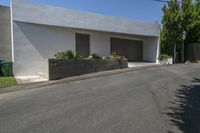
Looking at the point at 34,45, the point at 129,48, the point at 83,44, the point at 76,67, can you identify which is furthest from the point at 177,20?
the point at 34,45

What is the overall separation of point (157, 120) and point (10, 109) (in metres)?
4.05

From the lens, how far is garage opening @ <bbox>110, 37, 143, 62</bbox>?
19.4m

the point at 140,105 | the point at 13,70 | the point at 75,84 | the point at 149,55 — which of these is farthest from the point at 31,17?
the point at 149,55

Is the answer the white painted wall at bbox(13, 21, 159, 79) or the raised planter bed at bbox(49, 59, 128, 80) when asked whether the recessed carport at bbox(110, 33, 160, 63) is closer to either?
the white painted wall at bbox(13, 21, 159, 79)

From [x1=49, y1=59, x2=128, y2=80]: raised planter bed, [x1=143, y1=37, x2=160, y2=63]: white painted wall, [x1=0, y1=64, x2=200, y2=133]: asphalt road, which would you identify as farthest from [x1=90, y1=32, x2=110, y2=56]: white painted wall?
[x1=0, y1=64, x2=200, y2=133]: asphalt road

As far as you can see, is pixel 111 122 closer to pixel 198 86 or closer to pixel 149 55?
pixel 198 86

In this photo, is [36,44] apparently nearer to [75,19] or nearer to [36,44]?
[36,44]

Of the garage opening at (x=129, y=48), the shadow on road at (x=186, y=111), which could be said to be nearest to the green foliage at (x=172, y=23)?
the garage opening at (x=129, y=48)


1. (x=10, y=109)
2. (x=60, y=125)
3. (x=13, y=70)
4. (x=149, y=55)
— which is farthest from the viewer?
(x=149, y=55)

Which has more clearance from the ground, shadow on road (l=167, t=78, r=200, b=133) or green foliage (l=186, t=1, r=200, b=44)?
green foliage (l=186, t=1, r=200, b=44)

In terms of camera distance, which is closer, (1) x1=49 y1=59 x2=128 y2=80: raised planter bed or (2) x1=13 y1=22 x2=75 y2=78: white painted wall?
(1) x1=49 y1=59 x2=128 y2=80: raised planter bed

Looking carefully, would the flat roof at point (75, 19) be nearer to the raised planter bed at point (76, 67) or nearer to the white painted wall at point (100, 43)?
the white painted wall at point (100, 43)

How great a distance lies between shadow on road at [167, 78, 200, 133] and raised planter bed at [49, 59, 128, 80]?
19.5ft

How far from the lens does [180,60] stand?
23.0m
